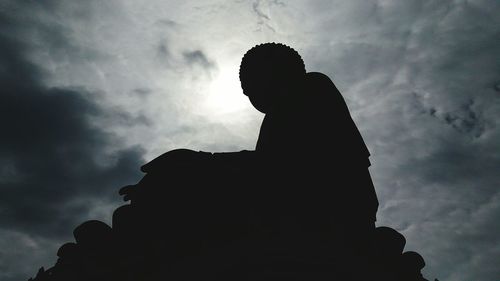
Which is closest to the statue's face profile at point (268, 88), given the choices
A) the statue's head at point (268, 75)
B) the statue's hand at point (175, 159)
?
the statue's head at point (268, 75)

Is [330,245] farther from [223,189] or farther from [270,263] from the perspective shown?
[223,189]

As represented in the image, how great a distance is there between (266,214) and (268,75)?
1.60 m

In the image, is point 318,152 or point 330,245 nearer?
point 330,245

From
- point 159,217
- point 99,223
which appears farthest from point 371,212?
point 99,223

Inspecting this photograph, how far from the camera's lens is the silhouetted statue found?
314cm

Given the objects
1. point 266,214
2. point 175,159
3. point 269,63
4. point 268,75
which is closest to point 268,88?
point 268,75

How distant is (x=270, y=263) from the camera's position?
3.03 m

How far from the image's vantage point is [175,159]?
367cm

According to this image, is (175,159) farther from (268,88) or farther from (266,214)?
(268,88)

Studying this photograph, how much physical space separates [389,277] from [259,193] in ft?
4.58

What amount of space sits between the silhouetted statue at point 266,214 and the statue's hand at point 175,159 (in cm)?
1

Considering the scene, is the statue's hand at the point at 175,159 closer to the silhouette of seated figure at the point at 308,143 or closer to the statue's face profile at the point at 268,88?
the silhouette of seated figure at the point at 308,143

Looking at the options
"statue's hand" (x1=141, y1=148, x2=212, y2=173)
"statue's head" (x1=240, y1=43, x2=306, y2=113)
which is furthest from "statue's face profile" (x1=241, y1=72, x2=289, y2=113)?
"statue's hand" (x1=141, y1=148, x2=212, y2=173)

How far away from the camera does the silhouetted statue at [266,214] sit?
10.3ft
